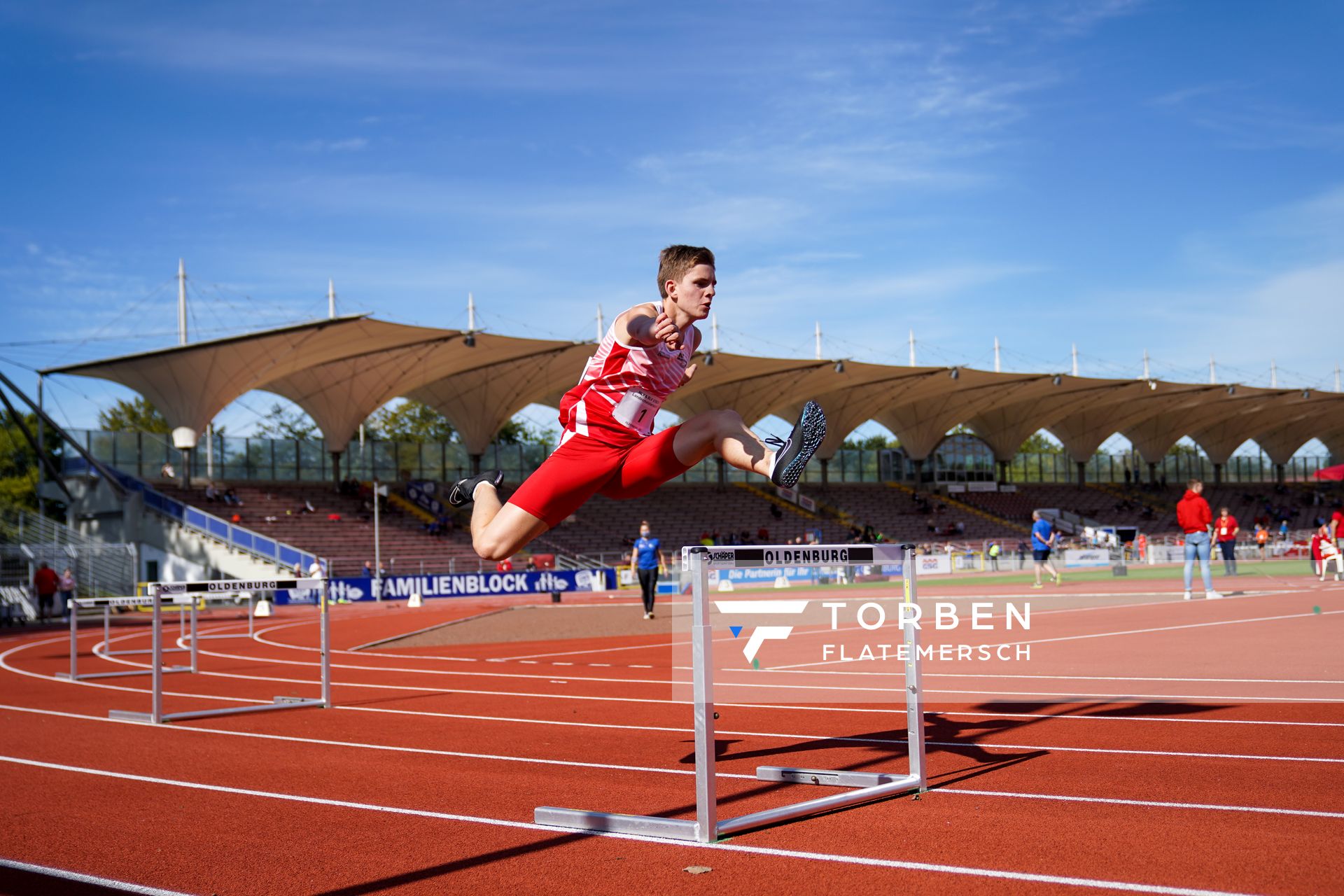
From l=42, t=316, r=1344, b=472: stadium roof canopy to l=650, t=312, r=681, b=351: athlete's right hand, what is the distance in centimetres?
2987

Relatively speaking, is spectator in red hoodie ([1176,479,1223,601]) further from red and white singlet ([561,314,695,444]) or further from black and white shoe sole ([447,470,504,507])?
red and white singlet ([561,314,695,444])

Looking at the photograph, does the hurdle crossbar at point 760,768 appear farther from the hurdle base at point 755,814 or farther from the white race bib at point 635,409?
the white race bib at point 635,409

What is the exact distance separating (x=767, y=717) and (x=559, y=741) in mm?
1630

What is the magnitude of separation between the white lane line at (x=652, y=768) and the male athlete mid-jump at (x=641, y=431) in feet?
4.99

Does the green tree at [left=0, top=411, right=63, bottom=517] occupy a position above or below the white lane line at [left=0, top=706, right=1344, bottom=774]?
above

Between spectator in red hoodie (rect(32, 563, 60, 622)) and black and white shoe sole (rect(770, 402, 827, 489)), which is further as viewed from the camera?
spectator in red hoodie (rect(32, 563, 60, 622))

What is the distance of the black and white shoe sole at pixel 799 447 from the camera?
16.9ft

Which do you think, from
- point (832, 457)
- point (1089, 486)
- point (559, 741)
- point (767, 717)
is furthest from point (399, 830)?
point (1089, 486)

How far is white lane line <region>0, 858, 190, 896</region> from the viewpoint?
14.1 feet

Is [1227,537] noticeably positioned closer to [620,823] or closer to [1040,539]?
[1040,539]

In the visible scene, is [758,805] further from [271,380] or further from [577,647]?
[271,380]

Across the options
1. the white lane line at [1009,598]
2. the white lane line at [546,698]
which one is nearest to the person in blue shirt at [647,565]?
the white lane line at [1009,598]

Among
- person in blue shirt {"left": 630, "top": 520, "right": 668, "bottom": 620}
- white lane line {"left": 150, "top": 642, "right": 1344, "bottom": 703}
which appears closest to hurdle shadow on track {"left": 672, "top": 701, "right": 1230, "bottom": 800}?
white lane line {"left": 150, "top": 642, "right": 1344, "bottom": 703}

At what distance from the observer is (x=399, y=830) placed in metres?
5.20
